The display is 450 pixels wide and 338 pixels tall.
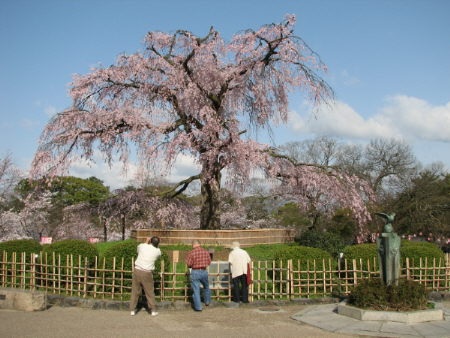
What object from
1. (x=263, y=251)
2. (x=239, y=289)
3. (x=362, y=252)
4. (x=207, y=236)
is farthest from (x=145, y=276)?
(x=263, y=251)

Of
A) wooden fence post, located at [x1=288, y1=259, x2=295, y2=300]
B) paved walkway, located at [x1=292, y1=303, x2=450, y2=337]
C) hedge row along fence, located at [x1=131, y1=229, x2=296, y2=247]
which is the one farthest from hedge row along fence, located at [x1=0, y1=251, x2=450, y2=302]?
hedge row along fence, located at [x1=131, y1=229, x2=296, y2=247]

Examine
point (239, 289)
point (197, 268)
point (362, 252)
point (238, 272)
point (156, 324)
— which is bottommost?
point (156, 324)

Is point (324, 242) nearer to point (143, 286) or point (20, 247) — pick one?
point (143, 286)

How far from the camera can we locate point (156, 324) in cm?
899

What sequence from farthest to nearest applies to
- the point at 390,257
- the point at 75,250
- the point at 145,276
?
the point at 75,250, the point at 145,276, the point at 390,257

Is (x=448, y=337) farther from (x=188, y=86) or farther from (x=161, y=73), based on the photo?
(x=161, y=73)

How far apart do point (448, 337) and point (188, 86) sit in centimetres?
1232

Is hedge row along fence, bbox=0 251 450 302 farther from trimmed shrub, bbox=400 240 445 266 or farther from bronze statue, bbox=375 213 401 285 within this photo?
bronze statue, bbox=375 213 401 285

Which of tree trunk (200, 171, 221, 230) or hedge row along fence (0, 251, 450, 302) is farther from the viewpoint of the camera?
tree trunk (200, 171, 221, 230)

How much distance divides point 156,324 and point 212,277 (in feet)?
9.23

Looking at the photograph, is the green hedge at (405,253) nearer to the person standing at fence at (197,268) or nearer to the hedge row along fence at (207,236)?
the person standing at fence at (197,268)

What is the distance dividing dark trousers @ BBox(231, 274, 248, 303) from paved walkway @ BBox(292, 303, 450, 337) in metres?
1.49

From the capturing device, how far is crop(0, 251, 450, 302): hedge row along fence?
1096 cm

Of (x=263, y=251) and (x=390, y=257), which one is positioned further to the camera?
(x=263, y=251)
